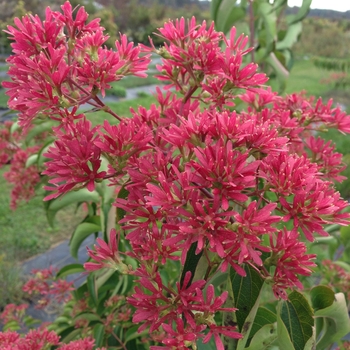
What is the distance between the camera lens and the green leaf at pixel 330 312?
0.71 m

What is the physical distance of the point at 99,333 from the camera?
1109mm

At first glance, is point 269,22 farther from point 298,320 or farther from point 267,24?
point 298,320

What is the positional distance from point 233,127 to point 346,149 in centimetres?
429

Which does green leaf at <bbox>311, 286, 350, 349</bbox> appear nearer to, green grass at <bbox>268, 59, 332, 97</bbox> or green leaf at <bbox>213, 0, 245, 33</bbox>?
green leaf at <bbox>213, 0, 245, 33</bbox>

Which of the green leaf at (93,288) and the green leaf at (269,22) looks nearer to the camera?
the green leaf at (93,288)

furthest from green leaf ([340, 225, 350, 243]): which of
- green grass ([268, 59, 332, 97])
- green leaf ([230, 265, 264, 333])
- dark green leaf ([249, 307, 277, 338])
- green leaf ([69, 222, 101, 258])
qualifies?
green grass ([268, 59, 332, 97])

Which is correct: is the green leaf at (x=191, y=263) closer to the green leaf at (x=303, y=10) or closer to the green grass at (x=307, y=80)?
the green leaf at (x=303, y=10)

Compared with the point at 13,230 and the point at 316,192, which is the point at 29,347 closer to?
the point at 316,192

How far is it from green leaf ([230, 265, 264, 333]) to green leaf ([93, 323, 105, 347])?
1.96 ft

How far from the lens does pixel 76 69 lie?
2.06ft

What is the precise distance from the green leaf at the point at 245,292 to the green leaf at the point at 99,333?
60 centimetres

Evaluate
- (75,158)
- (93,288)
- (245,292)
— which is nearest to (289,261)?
(245,292)

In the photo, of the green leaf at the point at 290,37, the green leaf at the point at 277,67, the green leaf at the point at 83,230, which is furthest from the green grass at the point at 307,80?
the green leaf at the point at 83,230

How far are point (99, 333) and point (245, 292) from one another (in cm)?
64
